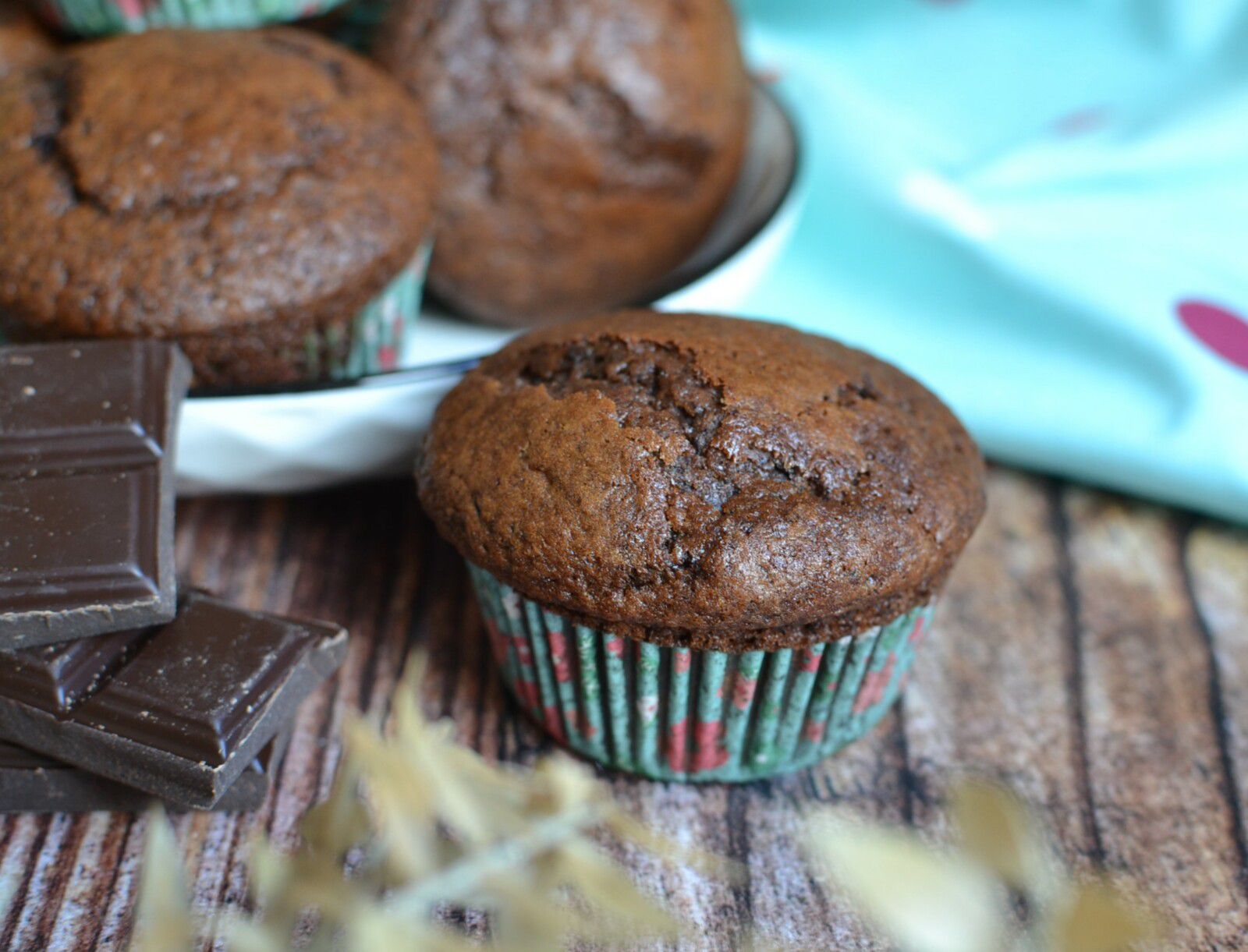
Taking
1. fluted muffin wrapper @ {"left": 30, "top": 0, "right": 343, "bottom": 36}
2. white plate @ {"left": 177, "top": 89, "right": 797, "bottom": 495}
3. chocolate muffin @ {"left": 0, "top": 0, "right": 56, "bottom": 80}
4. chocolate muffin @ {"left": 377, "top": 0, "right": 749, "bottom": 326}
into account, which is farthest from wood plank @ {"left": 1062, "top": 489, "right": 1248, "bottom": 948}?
chocolate muffin @ {"left": 0, "top": 0, "right": 56, "bottom": 80}

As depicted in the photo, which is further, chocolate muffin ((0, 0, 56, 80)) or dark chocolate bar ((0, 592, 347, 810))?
chocolate muffin ((0, 0, 56, 80))

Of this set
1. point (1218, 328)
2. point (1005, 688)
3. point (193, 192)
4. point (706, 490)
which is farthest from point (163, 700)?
point (1218, 328)

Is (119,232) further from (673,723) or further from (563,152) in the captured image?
(673,723)

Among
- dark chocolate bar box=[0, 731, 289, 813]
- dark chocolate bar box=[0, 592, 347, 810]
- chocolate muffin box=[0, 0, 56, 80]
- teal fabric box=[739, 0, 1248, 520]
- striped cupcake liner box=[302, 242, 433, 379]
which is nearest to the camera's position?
dark chocolate bar box=[0, 592, 347, 810]

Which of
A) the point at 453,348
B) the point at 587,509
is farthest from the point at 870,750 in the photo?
the point at 453,348

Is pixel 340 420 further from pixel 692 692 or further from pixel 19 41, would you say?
pixel 19 41

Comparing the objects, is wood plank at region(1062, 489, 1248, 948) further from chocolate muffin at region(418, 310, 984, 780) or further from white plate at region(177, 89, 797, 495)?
white plate at region(177, 89, 797, 495)

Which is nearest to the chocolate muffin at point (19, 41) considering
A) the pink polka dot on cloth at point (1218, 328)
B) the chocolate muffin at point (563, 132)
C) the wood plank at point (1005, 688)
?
the chocolate muffin at point (563, 132)
